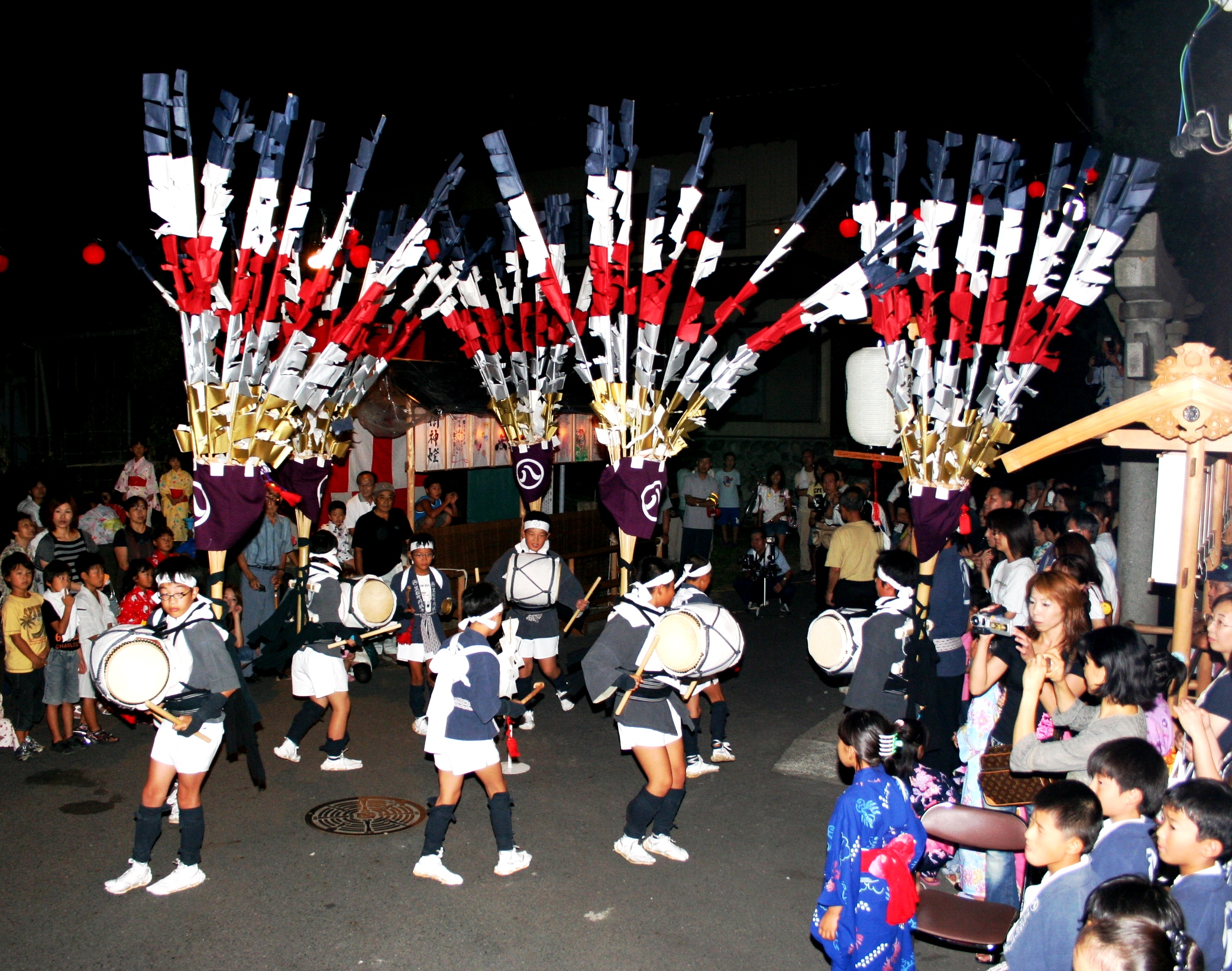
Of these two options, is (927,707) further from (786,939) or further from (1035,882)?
(786,939)

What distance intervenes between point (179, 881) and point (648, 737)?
104 inches

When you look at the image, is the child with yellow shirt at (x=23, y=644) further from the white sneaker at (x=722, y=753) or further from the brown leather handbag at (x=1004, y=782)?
the brown leather handbag at (x=1004, y=782)

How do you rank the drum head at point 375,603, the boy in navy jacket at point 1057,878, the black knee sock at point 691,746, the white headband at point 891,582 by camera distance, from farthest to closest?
the black knee sock at point 691,746 < the drum head at point 375,603 < the white headband at point 891,582 < the boy in navy jacket at point 1057,878

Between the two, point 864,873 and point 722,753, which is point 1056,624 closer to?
point 864,873

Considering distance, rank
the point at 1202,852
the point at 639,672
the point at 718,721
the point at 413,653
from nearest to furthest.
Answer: the point at 1202,852 → the point at 639,672 → the point at 718,721 → the point at 413,653

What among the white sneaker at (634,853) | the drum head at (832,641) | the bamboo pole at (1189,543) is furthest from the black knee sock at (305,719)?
the bamboo pole at (1189,543)

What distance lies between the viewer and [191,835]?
5258 mm

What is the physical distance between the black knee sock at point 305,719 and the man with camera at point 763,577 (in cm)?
710

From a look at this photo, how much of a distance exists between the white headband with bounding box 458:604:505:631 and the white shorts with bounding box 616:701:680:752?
0.93 metres

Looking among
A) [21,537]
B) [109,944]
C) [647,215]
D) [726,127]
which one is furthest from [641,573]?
[726,127]

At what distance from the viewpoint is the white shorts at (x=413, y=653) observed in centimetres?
799

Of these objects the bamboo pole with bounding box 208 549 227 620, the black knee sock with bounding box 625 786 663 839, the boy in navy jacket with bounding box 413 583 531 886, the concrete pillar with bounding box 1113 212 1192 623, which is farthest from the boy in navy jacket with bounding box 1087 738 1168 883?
the concrete pillar with bounding box 1113 212 1192 623

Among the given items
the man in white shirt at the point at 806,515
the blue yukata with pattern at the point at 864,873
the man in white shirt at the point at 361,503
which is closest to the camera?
the blue yukata with pattern at the point at 864,873

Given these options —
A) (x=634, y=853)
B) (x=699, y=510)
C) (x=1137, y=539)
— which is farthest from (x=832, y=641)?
(x=699, y=510)
